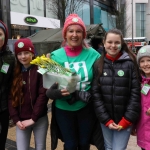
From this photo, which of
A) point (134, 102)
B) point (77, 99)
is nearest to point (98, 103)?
point (77, 99)

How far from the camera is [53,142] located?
2.55 m

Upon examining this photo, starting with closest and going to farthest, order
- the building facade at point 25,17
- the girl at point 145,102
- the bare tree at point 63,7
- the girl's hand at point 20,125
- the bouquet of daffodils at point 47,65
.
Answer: the bouquet of daffodils at point 47,65 < the girl at point 145,102 < the girl's hand at point 20,125 < the bare tree at point 63,7 < the building facade at point 25,17

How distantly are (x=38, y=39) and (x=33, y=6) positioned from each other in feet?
32.3

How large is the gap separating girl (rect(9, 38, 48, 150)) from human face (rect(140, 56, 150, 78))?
3.68 feet

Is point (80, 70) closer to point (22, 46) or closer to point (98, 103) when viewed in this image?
point (98, 103)

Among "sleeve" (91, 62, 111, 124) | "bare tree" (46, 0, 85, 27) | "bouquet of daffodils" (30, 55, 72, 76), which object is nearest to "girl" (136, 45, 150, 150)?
"sleeve" (91, 62, 111, 124)

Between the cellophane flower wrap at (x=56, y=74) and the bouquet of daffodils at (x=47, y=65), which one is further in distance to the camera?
the bouquet of daffodils at (x=47, y=65)

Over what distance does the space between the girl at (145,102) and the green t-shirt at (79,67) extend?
0.53m

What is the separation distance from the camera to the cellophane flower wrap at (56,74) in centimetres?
196

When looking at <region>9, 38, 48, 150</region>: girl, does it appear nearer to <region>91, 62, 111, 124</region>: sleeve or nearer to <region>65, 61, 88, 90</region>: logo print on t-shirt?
<region>65, 61, 88, 90</region>: logo print on t-shirt

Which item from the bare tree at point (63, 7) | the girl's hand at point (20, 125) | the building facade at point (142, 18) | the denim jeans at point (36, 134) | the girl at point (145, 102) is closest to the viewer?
the girl at point (145, 102)

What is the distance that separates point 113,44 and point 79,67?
44cm

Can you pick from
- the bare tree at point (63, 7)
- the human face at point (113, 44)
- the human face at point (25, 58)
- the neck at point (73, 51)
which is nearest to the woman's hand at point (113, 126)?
the human face at point (113, 44)

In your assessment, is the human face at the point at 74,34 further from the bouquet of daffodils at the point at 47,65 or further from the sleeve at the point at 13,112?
the sleeve at the point at 13,112
